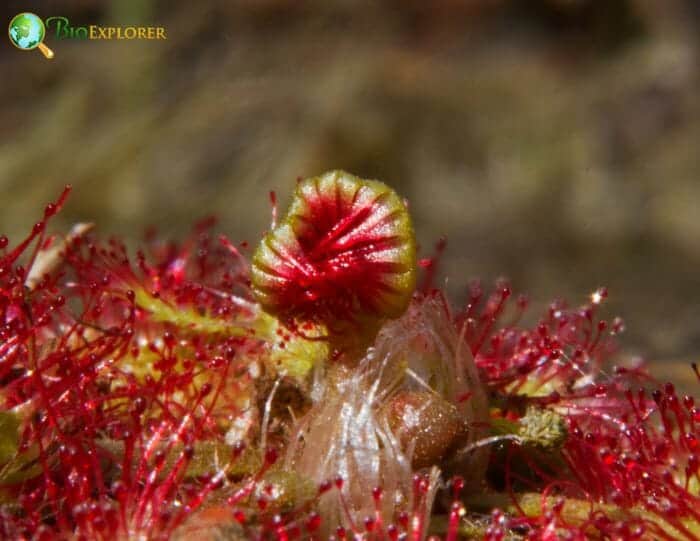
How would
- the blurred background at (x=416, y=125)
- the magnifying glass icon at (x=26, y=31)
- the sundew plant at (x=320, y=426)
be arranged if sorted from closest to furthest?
the sundew plant at (x=320, y=426) → the magnifying glass icon at (x=26, y=31) → the blurred background at (x=416, y=125)

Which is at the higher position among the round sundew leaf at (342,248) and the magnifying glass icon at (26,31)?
the magnifying glass icon at (26,31)

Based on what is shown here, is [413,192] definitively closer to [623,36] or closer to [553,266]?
[553,266]

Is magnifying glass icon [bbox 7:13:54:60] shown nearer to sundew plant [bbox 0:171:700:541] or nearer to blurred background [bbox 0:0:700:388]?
blurred background [bbox 0:0:700:388]

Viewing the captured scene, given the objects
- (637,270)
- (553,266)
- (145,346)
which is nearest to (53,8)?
(553,266)

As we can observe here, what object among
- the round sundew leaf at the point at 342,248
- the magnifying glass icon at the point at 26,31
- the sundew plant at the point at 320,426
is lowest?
the sundew plant at the point at 320,426

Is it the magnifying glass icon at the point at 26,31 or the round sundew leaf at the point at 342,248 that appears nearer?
the round sundew leaf at the point at 342,248

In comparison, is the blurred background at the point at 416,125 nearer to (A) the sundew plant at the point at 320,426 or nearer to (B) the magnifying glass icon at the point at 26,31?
(B) the magnifying glass icon at the point at 26,31

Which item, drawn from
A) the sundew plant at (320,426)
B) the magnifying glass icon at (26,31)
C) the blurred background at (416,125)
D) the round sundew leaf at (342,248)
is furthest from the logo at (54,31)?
the round sundew leaf at (342,248)

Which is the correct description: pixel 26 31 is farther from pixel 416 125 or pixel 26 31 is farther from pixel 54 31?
pixel 416 125
